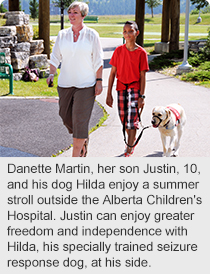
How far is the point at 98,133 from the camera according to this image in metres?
7.56

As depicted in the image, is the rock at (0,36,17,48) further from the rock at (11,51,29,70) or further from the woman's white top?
the woman's white top

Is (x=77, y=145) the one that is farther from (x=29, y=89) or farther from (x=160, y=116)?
(x=29, y=89)

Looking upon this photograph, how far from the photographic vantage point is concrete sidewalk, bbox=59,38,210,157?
6.43 meters

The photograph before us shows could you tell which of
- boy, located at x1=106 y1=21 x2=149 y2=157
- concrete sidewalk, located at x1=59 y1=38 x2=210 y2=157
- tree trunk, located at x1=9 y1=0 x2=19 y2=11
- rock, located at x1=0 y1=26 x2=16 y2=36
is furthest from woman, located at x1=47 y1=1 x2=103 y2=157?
tree trunk, located at x1=9 y1=0 x2=19 y2=11

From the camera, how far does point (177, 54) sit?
774 inches

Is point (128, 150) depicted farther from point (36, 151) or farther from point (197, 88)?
point (197, 88)

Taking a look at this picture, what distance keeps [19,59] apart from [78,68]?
8699mm

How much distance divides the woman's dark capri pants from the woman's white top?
0.25 ft

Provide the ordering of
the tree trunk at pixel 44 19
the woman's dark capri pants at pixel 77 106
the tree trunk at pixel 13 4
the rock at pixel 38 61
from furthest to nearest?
the tree trunk at pixel 13 4 < the tree trunk at pixel 44 19 < the rock at pixel 38 61 < the woman's dark capri pants at pixel 77 106

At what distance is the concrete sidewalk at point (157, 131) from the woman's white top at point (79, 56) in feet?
4.85

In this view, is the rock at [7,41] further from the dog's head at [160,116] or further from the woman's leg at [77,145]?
the dog's head at [160,116]

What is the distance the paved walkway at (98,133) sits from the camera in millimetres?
6445

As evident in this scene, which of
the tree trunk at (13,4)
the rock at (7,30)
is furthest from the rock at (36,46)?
the tree trunk at (13,4)

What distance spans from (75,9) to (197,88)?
877 centimetres
